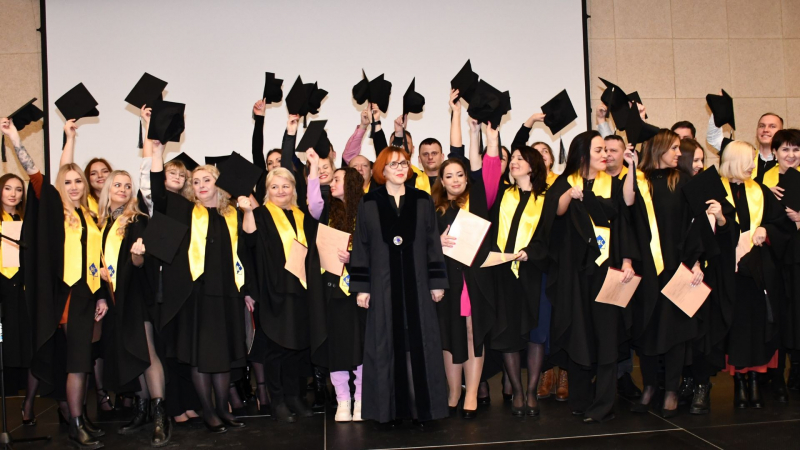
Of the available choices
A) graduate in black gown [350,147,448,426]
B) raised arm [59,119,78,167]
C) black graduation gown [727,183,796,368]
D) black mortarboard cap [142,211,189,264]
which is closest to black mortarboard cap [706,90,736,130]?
black graduation gown [727,183,796,368]

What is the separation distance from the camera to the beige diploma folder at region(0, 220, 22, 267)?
4.68 metres

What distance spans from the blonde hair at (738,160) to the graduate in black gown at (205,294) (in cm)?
344

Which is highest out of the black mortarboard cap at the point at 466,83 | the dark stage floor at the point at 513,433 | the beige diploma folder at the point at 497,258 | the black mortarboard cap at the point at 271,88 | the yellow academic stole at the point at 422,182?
the black mortarboard cap at the point at 271,88

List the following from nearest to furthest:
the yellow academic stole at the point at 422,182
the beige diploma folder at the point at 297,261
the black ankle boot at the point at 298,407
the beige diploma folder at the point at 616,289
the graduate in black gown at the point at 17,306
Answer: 1. the beige diploma folder at the point at 616,289
2. the beige diploma folder at the point at 297,261
3. the graduate in black gown at the point at 17,306
4. the black ankle boot at the point at 298,407
5. the yellow academic stole at the point at 422,182

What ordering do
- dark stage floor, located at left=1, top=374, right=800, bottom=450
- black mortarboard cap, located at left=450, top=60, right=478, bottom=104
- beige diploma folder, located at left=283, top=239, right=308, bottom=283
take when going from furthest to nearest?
black mortarboard cap, located at left=450, top=60, right=478, bottom=104 < beige diploma folder, located at left=283, top=239, right=308, bottom=283 < dark stage floor, located at left=1, top=374, right=800, bottom=450

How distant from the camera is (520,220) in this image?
473 centimetres

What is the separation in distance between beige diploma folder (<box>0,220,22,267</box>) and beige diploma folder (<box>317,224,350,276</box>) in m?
2.06

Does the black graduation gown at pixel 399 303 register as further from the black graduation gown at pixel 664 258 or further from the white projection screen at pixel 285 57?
the white projection screen at pixel 285 57

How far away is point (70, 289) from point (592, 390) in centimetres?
362

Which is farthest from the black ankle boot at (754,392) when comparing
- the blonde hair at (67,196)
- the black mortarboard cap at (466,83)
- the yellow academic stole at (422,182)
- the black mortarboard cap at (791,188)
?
the blonde hair at (67,196)

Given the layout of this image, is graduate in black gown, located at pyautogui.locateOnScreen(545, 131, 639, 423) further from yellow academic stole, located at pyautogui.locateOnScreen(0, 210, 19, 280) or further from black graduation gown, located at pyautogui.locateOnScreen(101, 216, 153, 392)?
yellow academic stole, located at pyautogui.locateOnScreen(0, 210, 19, 280)

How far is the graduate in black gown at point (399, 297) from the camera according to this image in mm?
4367

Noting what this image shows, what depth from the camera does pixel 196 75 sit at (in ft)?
25.1

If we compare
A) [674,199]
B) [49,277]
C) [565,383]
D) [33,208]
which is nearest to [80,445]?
[49,277]
